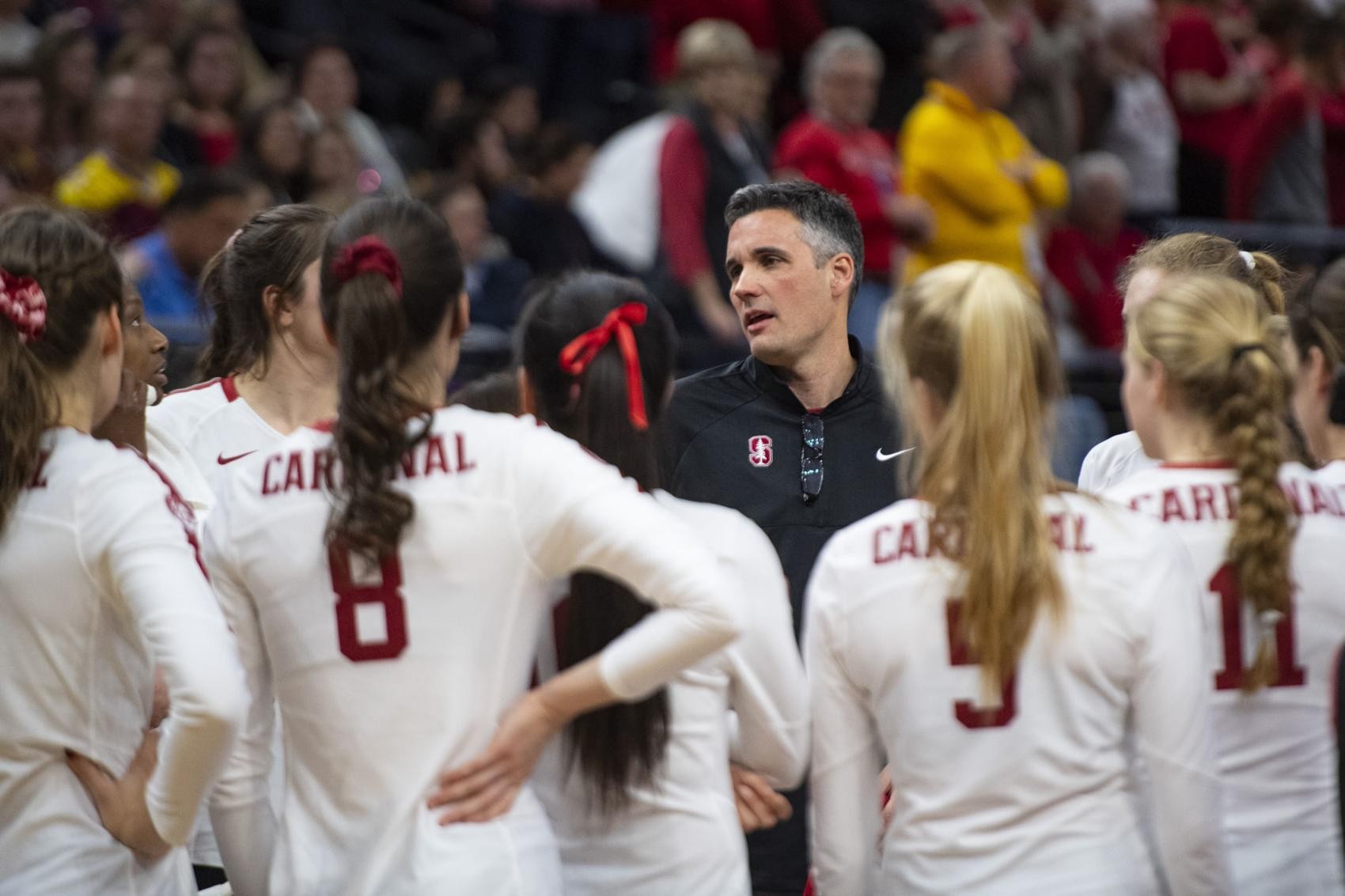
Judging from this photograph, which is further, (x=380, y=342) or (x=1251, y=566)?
(x=1251, y=566)

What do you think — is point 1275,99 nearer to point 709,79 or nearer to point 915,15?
point 915,15

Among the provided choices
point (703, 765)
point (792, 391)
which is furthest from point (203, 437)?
point (703, 765)

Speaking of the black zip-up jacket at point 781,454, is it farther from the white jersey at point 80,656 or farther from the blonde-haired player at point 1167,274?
the white jersey at point 80,656

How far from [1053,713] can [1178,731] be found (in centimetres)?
19

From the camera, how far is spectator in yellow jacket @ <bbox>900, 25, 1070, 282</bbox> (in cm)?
798

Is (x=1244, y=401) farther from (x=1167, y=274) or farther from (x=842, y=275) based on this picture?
(x=842, y=275)

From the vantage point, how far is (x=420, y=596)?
99.0 inches

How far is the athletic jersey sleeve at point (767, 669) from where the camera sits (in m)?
2.69

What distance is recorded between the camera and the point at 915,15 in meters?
10.7

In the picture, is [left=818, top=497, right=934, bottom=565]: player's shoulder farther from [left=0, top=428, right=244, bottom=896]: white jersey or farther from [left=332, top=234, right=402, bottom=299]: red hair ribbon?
[left=0, top=428, right=244, bottom=896]: white jersey

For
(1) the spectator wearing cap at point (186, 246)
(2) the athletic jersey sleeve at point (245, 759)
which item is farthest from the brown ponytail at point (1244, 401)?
(1) the spectator wearing cap at point (186, 246)

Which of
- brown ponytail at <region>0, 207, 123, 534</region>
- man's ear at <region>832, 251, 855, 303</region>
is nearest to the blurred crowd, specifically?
man's ear at <region>832, 251, 855, 303</region>

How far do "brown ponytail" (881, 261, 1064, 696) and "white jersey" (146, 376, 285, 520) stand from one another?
5.09ft

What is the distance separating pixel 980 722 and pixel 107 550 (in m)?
1.36
